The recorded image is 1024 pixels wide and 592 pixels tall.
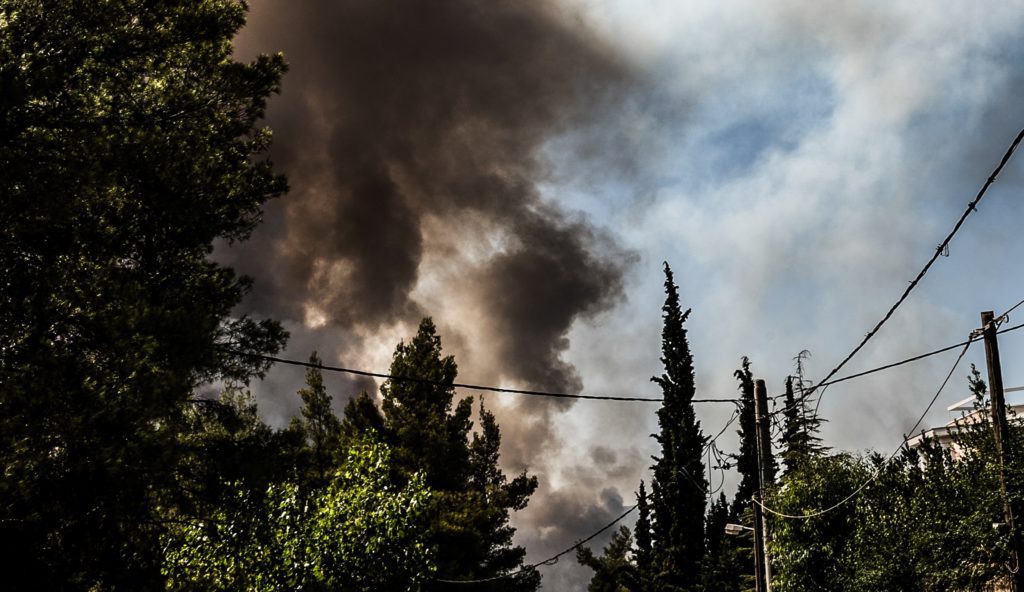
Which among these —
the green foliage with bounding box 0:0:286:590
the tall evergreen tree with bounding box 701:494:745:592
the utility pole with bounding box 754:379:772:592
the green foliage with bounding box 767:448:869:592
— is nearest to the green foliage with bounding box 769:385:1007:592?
the green foliage with bounding box 767:448:869:592

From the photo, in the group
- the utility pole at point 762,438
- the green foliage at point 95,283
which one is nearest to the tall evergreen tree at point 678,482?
the utility pole at point 762,438

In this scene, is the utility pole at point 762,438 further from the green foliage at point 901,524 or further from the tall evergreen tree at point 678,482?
the tall evergreen tree at point 678,482

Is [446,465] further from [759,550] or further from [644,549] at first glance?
Result: [759,550]

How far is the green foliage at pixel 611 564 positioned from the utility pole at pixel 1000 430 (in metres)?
33.9

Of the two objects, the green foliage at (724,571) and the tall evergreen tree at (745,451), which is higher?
the tall evergreen tree at (745,451)

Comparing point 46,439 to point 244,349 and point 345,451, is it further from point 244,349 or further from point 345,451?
point 345,451

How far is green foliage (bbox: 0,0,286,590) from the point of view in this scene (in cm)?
1053

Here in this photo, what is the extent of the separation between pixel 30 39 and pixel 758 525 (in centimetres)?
1774

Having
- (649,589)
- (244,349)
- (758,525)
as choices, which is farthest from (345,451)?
(758,525)

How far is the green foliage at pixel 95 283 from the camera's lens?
10.5 meters

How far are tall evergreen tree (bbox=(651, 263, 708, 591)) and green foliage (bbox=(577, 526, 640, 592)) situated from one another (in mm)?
8583

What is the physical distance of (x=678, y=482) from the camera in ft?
121

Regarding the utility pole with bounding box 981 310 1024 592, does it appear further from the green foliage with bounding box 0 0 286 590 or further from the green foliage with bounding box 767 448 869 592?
the green foliage with bounding box 0 0 286 590

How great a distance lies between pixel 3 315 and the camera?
10.8m
